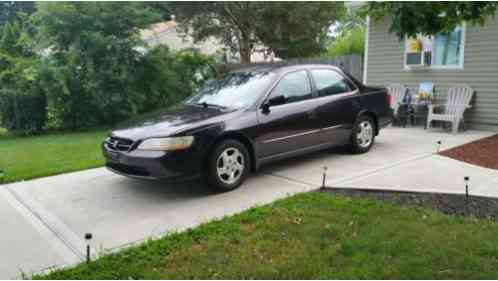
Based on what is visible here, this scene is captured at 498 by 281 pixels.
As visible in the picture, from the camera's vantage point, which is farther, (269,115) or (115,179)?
(115,179)

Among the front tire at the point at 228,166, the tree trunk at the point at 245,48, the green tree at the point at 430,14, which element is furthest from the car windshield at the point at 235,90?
the tree trunk at the point at 245,48

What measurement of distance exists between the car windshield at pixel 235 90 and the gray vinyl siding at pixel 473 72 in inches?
158

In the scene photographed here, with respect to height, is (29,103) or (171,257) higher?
(29,103)

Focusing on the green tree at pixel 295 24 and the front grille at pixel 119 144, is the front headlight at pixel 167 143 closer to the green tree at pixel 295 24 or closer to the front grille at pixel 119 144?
the front grille at pixel 119 144

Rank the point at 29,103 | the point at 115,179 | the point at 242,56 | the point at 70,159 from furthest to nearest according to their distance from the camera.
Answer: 1. the point at 242,56
2. the point at 29,103
3. the point at 70,159
4. the point at 115,179

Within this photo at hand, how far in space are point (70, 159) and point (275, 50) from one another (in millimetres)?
15222

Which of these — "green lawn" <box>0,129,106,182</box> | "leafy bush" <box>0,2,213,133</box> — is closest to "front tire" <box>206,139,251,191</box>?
"green lawn" <box>0,129,106,182</box>

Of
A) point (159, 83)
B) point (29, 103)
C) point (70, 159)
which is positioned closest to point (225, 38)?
point (159, 83)

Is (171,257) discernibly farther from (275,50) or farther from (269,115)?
(275,50)

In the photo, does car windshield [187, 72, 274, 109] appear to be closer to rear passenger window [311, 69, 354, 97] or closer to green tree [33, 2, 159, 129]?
rear passenger window [311, 69, 354, 97]

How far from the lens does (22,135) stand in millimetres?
10578

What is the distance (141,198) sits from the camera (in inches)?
183

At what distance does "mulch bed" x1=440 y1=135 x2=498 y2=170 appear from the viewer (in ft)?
19.1

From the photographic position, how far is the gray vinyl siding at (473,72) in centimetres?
821
